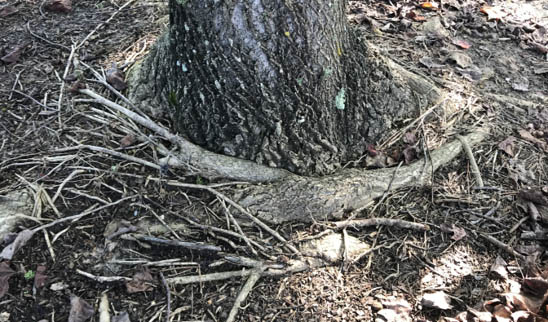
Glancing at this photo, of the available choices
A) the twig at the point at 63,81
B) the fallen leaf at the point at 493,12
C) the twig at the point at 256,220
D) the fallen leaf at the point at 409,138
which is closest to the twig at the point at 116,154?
the twig at the point at 63,81

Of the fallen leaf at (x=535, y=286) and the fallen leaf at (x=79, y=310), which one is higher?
the fallen leaf at (x=79, y=310)

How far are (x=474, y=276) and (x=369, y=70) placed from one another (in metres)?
1.37

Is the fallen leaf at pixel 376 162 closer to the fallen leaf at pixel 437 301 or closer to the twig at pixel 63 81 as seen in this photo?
the fallen leaf at pixel 437 301

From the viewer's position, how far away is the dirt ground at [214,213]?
6.84 feet

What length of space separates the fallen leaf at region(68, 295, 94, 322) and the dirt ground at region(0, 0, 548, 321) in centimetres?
3

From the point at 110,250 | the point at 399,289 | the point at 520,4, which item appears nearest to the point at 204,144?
the point at 110,250

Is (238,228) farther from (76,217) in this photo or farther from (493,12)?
(493,12)

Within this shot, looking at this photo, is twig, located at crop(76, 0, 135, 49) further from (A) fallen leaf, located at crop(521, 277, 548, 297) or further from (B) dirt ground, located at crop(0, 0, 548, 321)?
(A) fallen leaf, located at crop(521, 277, 548, 297)

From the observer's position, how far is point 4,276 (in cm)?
204

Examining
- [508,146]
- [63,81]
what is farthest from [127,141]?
[508,146]

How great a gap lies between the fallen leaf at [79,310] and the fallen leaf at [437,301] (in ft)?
5.04

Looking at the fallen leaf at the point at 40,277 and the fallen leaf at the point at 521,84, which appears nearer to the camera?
the fallen leaf at the point at 40,277

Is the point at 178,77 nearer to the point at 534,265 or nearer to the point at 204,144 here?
the point at 204,144

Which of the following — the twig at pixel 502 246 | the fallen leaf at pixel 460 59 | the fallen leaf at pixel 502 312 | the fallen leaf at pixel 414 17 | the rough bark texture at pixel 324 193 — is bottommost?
the fallen leaf at pixel 502 312
